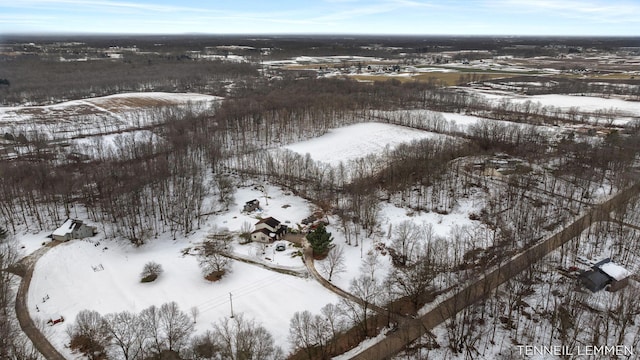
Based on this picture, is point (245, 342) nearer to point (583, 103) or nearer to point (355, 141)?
point (355, 141)

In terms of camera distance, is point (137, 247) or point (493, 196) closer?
point (137, 247)

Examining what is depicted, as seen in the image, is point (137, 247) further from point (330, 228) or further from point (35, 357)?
point (330, 228)

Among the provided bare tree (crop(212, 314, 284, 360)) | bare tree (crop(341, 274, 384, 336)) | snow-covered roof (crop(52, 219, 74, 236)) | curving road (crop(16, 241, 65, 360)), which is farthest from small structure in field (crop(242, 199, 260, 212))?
bare tree (crop(212, 314, 284, 360))

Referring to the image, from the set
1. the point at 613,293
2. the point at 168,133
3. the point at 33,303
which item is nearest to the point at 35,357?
the point at 33,303

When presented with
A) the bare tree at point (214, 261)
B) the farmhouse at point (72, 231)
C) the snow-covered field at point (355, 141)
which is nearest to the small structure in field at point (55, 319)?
the bare tree at point (214, 261)

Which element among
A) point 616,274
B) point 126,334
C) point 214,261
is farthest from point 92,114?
point 616,274

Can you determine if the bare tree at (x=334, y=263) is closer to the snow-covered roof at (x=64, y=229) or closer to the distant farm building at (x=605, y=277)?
the distant farm building at (x=605, y=277)
